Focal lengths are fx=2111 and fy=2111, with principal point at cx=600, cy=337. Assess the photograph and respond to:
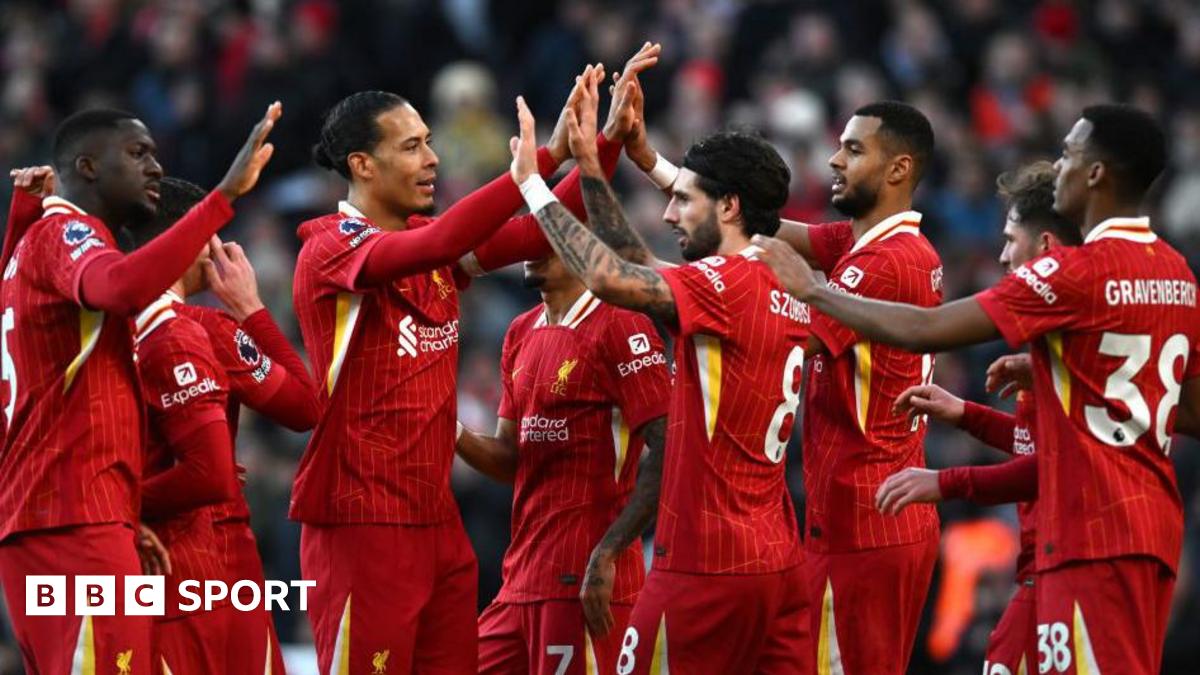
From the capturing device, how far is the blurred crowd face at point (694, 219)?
830 cm

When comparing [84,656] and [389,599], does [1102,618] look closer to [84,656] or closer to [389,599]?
[389,599]

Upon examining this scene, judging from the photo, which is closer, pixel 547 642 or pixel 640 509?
pixel 640 509

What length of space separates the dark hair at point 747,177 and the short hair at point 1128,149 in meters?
1.21

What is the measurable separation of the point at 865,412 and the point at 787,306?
1.05m

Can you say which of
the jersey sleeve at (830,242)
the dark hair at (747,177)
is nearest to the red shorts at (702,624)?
the dark hair at (747,177)

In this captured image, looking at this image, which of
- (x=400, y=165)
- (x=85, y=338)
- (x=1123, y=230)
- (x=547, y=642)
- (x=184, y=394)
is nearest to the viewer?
(x=1123, y=230)

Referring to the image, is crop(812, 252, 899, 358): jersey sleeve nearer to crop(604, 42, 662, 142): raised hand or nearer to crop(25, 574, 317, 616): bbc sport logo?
crop(604, 42, 662, 142): raised hand

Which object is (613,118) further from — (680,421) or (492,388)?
(492,388)

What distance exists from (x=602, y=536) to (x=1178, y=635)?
5.26 metres

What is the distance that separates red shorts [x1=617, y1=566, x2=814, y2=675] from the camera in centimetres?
796

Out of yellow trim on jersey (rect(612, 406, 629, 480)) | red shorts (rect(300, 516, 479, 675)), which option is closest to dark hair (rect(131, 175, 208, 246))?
red shorts (rect(300, 516, 479, 675))

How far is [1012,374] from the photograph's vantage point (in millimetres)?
9102

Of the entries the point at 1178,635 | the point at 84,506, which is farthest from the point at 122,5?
the point at 84,506

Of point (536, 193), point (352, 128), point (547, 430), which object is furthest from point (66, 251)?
point (547, 430)
